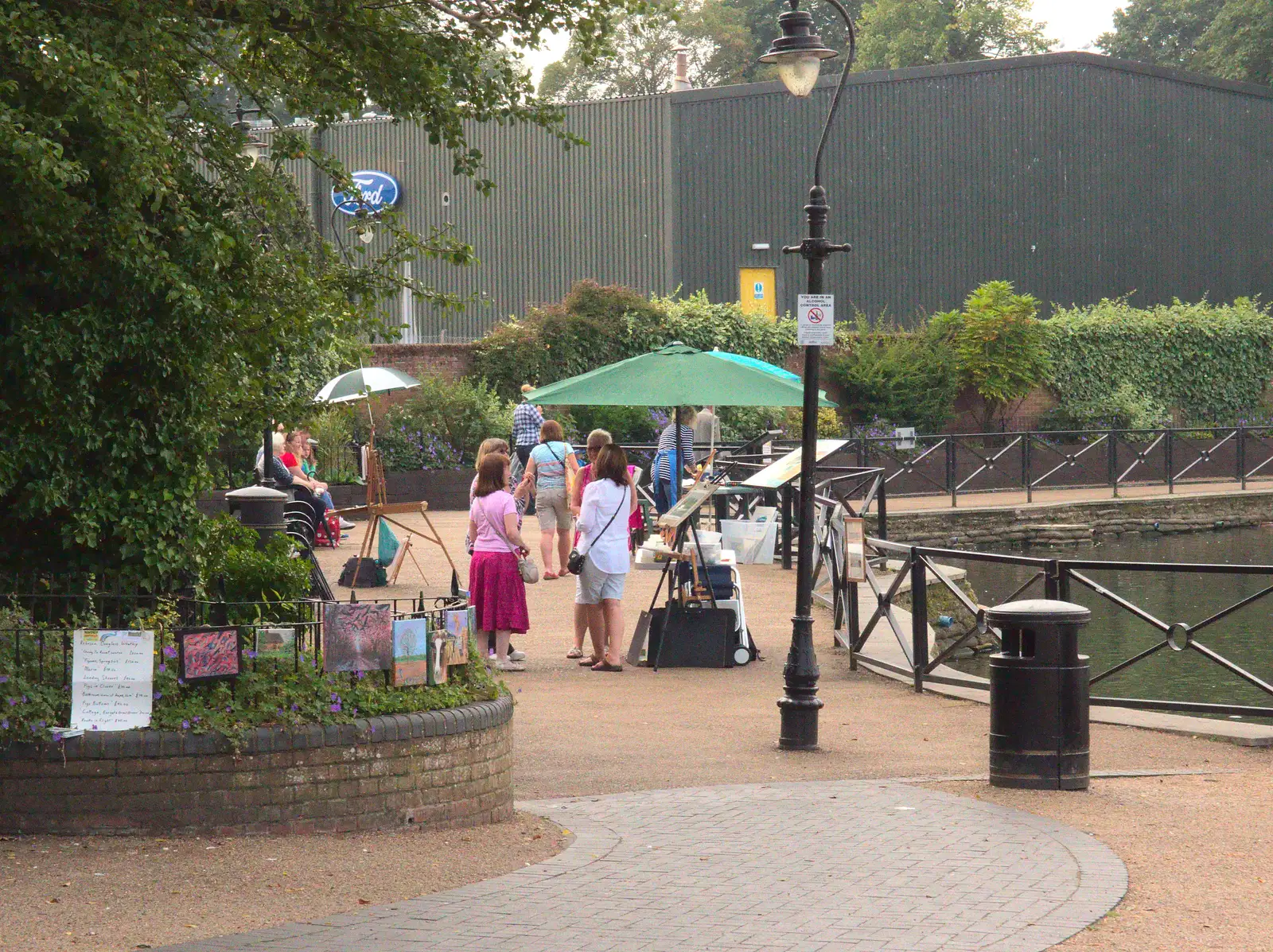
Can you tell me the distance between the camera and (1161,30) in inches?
2530

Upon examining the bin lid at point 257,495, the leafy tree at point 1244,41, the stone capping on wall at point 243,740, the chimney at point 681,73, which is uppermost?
the leafy tree at point 1244,41

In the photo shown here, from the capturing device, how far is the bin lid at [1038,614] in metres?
7.78

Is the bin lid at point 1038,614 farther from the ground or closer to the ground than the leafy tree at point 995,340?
closer to the ground

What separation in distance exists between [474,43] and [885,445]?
21066 mm

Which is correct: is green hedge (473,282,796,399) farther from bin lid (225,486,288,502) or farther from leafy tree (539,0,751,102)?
leafy tree (539,0,751,102)

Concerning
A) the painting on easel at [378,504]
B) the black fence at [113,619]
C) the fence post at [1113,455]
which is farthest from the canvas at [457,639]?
the fence post at [1113,455]

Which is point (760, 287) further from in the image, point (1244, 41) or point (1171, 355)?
point (1244, 41)

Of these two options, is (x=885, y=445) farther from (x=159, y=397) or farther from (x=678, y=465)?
(x=159, y=397)

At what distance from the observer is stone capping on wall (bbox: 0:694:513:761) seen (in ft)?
20.2

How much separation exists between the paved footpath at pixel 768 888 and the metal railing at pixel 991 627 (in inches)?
106

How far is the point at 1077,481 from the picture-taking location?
1170 inches

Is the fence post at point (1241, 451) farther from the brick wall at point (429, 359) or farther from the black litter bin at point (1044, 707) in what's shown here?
the black litter bin at point (1044, 707)

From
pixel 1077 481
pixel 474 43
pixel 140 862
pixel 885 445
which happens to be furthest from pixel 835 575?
pixel 1077 481

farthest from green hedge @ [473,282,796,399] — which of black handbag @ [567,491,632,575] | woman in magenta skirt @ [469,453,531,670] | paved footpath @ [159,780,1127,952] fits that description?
paved footpath @ [159,780,1127,952]
